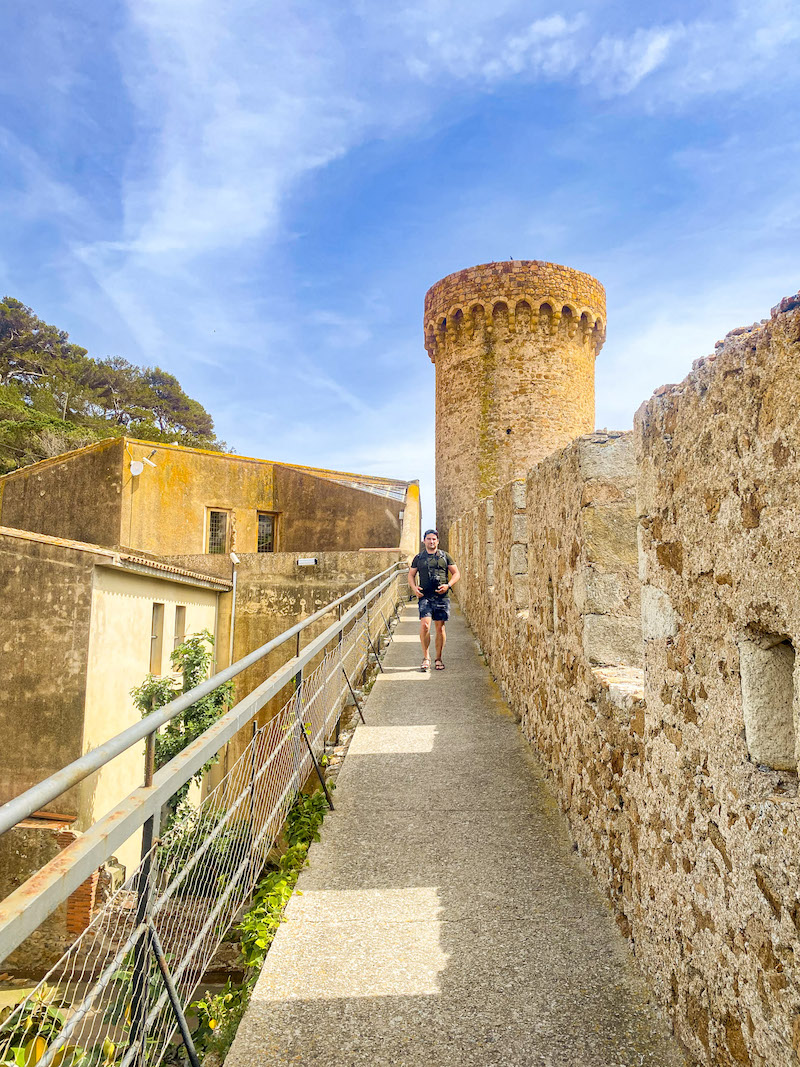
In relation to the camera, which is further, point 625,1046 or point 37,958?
point 37,958

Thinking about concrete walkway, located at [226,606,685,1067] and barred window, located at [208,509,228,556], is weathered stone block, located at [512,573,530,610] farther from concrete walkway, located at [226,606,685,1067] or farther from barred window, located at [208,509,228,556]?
barred window, located at [208,509,228,556]

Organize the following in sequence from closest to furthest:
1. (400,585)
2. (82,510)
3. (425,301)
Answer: (400,585) → (82,510) → (425,301)

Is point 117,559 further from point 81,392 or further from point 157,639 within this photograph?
point 81,392

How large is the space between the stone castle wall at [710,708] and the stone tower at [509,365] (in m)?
17.7

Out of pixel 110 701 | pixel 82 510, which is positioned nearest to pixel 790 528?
pixel 110 701

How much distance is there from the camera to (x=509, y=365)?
21109 millimetres

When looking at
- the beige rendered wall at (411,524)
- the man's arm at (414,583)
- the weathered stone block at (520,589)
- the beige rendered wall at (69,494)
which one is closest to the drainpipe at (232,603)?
the beige rendered wall at (411,524)

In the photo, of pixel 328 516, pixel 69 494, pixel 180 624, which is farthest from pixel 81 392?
pixel 180 624

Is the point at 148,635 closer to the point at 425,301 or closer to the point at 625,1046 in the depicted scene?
the point at 625,1046

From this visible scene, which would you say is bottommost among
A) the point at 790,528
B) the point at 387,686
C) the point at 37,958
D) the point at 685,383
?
the point at 37,958

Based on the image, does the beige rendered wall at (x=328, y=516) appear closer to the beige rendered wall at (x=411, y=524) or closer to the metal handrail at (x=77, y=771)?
the beige rendered wall at (x=411, y=524)

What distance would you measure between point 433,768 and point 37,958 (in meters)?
6.11

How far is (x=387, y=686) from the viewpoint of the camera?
278 inches

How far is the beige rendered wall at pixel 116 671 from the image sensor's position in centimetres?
903
